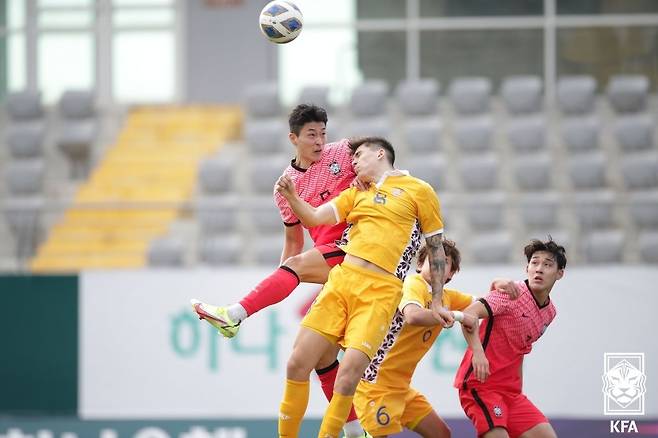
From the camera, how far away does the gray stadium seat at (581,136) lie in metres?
12.9

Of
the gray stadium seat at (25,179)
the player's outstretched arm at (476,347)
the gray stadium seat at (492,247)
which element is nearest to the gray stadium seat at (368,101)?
the gray stadium seat at (492,247)

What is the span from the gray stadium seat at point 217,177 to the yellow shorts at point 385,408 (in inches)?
228

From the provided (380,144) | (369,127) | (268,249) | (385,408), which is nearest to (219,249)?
(268,249)

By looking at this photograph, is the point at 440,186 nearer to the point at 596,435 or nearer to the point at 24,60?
the point at 596,435

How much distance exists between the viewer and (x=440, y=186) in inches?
483

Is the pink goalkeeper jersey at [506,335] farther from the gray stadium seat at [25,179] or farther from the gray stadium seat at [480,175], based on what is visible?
the gray stadium seat at [25,179]

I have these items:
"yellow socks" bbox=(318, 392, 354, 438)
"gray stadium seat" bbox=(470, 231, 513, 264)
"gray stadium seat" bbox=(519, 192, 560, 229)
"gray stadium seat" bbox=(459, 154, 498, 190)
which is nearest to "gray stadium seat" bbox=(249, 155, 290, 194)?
"gray stadium seat" bbox=(459, 154, 498, 190)

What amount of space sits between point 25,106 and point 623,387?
26.8ft

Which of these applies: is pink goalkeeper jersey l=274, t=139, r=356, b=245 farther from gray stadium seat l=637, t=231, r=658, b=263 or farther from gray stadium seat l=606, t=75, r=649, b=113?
gray stadium seat l=606, t=75, r=649, b=113

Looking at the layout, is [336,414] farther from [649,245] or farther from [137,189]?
[137,189]

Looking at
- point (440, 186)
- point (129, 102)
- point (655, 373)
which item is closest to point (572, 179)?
point (440, 186)

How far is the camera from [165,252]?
477 inches

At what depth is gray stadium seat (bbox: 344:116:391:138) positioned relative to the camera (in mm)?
13055

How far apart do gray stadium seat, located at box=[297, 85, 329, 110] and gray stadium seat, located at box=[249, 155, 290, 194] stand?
0.95m
